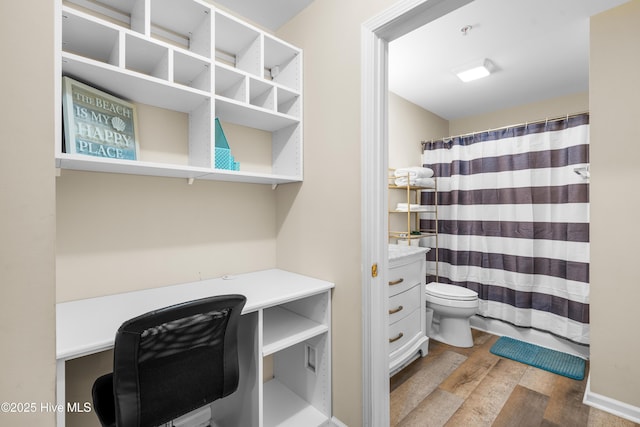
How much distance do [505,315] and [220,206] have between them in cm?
291

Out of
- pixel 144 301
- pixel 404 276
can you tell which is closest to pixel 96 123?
pixel 144 301

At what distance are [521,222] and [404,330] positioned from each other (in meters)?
1.62

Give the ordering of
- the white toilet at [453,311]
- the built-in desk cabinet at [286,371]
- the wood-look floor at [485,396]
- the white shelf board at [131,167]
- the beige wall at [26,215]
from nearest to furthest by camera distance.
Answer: the beige wall at [26,215] → the white shelf board at [131,167] → the built-in desk cabinet at [286,371] → the wood-look floor at [485,396] → the white toilet at [453,311]

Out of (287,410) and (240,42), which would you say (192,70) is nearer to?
(240,42)

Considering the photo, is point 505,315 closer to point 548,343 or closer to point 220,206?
point 548,343

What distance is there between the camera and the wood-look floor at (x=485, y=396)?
1714 millimetres

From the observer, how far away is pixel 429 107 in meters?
3.43

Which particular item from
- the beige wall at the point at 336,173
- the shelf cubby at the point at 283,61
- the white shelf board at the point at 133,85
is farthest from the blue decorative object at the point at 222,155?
the shelf cubby at the point at 283,61

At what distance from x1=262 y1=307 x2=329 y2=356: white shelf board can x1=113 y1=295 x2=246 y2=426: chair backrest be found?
239 mm

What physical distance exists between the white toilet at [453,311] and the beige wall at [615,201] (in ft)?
2.81

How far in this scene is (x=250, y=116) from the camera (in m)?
1.67

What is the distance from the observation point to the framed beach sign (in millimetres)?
1147

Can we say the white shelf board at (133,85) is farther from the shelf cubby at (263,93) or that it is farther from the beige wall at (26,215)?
the beige wall at (26,215)

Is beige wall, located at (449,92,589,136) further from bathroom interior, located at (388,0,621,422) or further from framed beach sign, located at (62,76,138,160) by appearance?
framed beach sign, located at (62,76,138,160)
